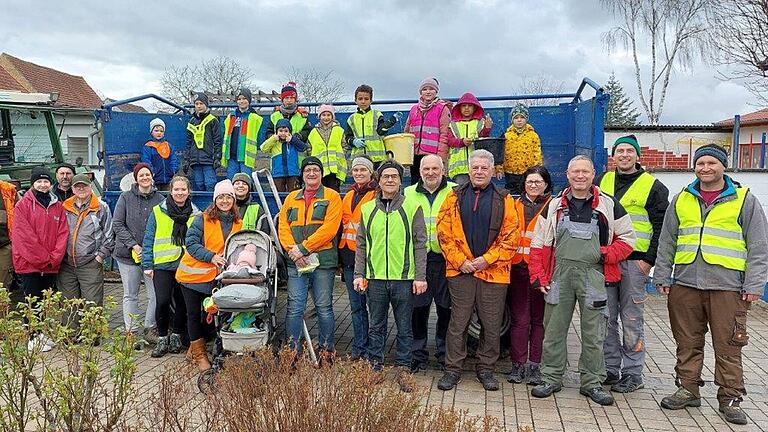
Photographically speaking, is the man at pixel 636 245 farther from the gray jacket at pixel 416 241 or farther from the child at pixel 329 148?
the child at pixel 329 148

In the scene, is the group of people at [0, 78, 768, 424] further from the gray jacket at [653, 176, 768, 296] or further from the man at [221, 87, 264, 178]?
the man at [221, 87, 264, 178]

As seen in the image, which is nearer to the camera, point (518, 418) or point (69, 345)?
point (69, 345)

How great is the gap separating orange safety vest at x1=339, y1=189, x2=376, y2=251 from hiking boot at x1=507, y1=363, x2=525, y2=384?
1.70 m

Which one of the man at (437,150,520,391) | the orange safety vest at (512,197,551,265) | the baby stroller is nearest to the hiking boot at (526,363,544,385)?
the man at (437,150,520,391)

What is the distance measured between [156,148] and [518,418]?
592cm

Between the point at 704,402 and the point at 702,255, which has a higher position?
the point at 702,255

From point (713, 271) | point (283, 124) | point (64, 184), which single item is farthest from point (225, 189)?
point (713, 271)

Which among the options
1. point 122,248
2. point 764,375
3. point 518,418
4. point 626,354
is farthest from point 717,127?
point 122,248

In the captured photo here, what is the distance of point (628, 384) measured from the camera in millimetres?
4812

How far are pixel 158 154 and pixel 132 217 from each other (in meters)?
2.51

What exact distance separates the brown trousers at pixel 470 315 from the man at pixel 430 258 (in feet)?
0.79

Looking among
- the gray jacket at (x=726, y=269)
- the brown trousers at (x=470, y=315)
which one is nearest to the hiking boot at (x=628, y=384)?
the gray jacket at (x=726, y=269)

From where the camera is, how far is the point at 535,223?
4.80 m

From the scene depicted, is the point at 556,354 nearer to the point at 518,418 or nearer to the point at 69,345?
the point at 518,418
